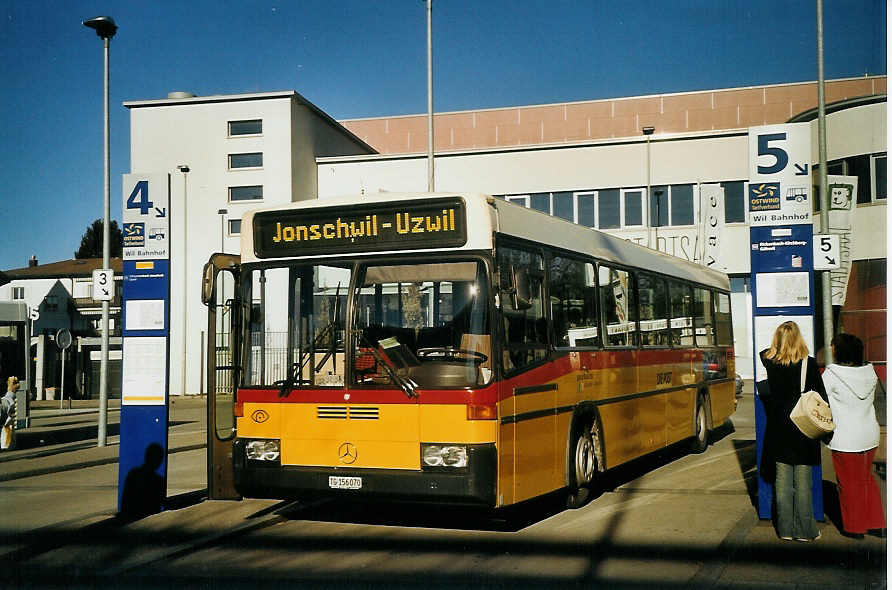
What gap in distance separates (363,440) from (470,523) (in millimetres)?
1790

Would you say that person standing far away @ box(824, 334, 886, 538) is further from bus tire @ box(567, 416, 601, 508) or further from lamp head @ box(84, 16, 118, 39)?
lamp head @ box(84, 16, 118, 39)

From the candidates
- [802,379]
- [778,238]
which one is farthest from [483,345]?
[778,238]

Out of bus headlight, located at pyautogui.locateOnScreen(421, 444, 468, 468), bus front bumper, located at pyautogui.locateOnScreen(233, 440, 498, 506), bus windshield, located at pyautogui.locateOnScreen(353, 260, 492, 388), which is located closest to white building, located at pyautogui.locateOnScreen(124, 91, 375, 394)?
bus front bumper, located at pyautogui.locateOnScreen(233, 440, 498, 506)

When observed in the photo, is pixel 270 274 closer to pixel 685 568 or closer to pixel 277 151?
pixel 685 568

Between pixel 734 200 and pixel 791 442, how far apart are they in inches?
1249

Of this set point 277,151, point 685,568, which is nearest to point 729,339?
point 685,568

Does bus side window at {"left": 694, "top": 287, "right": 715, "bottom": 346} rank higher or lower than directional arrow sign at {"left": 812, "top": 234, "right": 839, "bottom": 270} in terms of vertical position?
lower

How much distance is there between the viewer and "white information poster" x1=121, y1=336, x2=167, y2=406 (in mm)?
10117

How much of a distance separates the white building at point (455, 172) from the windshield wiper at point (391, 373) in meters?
27.1

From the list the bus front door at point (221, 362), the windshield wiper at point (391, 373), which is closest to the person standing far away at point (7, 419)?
the bus front door at point (221, 362)

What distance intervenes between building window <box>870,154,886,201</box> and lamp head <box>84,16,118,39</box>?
77.9 feet

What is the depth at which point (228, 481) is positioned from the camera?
9.98m

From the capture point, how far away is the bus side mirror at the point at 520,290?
8203 mm

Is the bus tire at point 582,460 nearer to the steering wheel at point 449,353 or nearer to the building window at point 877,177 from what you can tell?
the steering wheel at point 449,353
